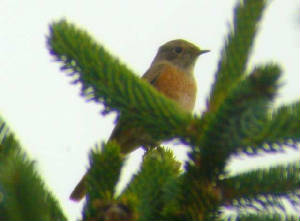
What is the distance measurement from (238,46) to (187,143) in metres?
0.46

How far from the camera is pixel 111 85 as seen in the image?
1773mm

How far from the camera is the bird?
6117 mm

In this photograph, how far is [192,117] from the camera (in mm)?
1803

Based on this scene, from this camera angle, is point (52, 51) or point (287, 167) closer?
point (52, 51)

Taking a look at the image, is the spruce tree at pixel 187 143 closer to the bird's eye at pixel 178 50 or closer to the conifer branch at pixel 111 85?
the conifer branch at pixel 111 85

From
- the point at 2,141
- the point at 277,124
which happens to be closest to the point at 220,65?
the point at 277,124

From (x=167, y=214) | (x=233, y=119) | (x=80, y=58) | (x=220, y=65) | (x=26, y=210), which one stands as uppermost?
(x=220, y=65)

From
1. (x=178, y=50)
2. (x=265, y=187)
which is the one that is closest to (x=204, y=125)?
(x=265, y=187)

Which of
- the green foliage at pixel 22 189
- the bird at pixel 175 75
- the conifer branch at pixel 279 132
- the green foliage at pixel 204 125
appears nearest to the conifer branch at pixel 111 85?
the green foliage at pixel 204 125

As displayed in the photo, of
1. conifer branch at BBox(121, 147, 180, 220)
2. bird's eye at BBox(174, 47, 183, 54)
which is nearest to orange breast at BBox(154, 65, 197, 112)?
bird's eye at BBox(174, 47, 183, 54)

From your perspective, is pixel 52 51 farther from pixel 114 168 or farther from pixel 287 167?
pixel 287 167

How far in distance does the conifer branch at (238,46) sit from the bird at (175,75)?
3295 millimetres

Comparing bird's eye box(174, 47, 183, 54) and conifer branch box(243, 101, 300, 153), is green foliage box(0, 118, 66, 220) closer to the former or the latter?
conifer branch box(243, 101, 300, 153)

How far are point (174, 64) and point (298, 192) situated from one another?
5.35 metres
